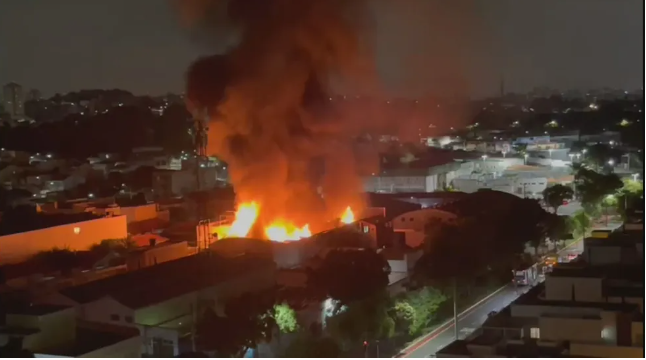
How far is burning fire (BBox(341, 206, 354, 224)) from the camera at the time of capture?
8.00m

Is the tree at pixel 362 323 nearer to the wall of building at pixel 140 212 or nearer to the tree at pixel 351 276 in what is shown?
the tree at pixel 351 276

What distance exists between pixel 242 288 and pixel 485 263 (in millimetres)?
1895

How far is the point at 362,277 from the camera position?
16.1 feet

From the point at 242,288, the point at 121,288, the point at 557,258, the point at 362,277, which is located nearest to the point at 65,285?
the point at 121,288

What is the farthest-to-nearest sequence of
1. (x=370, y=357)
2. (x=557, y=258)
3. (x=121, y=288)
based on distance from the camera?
1. (x=557, y=258)
2. (x=121, y=288)
3. (x=370, y=357)

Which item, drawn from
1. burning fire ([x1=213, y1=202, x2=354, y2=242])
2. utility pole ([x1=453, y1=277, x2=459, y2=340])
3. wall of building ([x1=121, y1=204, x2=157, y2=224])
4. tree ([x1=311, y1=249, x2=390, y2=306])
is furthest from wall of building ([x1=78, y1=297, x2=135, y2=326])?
wall of building ([x1=121, y1=204, x2=157, y2=224])

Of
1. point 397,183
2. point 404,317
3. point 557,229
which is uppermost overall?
point 397,183

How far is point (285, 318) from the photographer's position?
4.62 metres

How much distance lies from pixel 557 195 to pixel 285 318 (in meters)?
5.62

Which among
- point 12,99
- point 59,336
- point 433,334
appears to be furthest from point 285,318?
point 12,99

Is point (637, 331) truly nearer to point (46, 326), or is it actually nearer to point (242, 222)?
point (46, 326)

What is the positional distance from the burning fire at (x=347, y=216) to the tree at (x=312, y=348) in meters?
3.47

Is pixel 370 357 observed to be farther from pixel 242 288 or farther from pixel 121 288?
pixel 121 288

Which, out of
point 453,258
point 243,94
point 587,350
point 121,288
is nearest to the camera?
point 587,350
